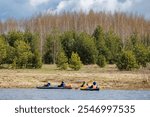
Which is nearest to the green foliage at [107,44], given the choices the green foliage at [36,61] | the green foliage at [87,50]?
the green foliage at [87,50]

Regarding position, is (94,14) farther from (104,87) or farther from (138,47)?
(104,87)

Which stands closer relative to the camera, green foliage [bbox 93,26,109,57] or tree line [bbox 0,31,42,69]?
tree line [bbox 0,31,42,69]

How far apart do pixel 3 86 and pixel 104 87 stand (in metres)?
12.2

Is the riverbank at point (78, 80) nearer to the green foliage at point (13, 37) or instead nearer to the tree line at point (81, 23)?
the green foliage at point (13, 37)

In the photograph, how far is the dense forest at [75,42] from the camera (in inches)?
3127

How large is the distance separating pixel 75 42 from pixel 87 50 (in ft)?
15.5

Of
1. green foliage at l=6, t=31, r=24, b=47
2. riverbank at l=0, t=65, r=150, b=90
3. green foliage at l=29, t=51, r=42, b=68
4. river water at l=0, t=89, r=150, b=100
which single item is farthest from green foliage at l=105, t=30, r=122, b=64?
river water at l=0, t=89, r=150, b=100

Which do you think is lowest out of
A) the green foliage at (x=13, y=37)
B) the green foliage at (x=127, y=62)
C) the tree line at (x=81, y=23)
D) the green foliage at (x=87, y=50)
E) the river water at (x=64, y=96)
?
the river water at (x=64, y=96)

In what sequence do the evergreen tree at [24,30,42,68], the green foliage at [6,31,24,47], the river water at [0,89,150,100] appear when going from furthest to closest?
the green foliage at [6,31,24,47] → the evergreen tree at [24,30,42,68] → the river water at [0,89,150,100]

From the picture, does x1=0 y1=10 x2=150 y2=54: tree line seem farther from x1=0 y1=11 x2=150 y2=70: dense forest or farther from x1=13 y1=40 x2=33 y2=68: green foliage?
x1=13 y1=40 x2=33 y2=68: green foliage

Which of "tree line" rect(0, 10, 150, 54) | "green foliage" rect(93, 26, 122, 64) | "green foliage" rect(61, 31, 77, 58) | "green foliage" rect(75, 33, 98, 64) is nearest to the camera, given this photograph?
"green foliage" rect(75, 33, 98, 64)

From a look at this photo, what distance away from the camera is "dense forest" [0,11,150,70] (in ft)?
261

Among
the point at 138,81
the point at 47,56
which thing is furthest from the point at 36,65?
the point at 138,81

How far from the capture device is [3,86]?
57250 mm
